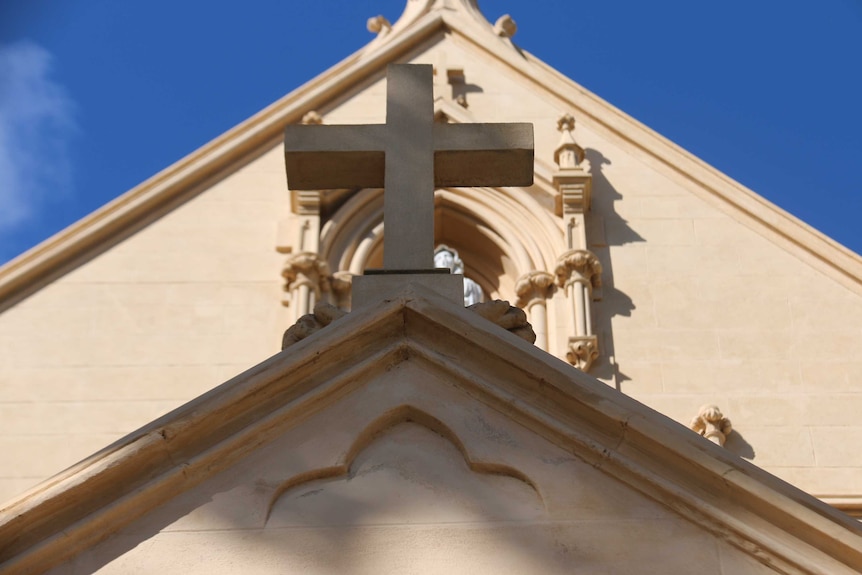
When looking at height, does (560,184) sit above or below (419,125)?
above

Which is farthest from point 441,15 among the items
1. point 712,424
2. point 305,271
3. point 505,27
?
point 712,424

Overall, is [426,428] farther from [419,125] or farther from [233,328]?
[233,328]

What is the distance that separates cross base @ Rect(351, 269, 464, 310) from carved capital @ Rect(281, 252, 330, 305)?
5.12 meters

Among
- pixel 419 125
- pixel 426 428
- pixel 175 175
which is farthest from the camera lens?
pixel 175 175

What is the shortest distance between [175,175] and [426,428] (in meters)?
7.54

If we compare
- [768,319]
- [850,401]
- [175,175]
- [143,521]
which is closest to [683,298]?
[768,319]

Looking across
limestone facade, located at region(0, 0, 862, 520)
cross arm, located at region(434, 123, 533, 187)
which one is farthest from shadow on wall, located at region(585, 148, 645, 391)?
cross arm, located at region(434, 123, 533, 187)

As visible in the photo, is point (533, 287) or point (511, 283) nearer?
point (533, 287)

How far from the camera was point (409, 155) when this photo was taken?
24.5 ft

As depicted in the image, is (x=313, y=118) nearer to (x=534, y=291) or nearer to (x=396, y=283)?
(x=534, y=291)

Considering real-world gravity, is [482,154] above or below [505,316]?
above

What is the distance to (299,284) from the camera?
39.5ft

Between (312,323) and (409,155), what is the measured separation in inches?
44.2

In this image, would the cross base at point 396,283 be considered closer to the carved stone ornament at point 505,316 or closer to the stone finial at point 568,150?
the carved stone ornament at point 505,316
